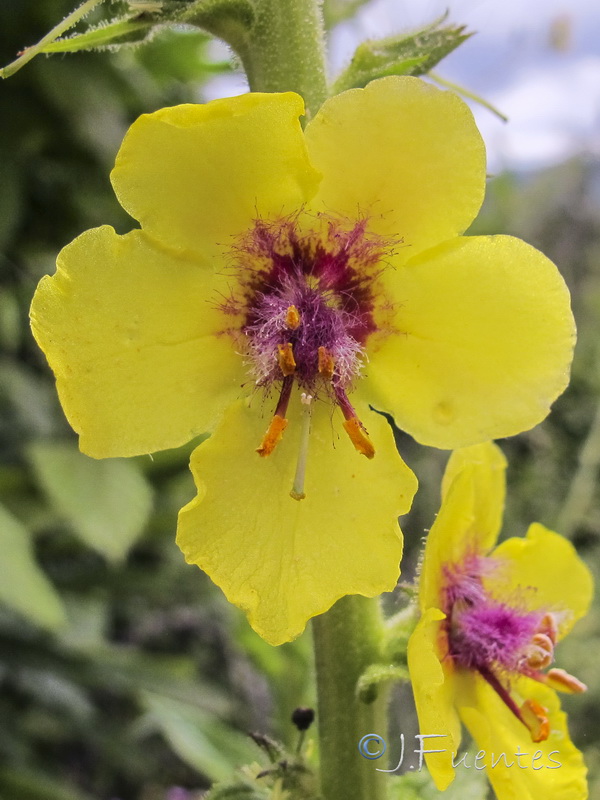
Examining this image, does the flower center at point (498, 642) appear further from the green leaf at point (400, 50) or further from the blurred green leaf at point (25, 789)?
the blurred green leaf at point (25, 789)

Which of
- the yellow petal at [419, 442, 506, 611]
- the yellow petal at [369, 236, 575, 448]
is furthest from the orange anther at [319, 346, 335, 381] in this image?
the yellow petal at [419, 442, 506, 611]

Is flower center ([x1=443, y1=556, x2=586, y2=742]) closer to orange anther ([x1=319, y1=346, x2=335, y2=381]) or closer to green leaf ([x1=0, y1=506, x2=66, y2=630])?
orange anther ([x1=319, y1=346, x2=335, y2=381])

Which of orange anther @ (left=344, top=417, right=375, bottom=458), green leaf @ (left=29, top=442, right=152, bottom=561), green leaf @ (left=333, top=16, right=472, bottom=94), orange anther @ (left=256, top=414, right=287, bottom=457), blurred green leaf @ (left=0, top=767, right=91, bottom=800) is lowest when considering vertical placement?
blurred green leaf @ (left=0, top=767, right=91, bottom=800)

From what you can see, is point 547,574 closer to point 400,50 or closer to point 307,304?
point 307,304

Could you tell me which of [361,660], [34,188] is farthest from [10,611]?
[361,660]

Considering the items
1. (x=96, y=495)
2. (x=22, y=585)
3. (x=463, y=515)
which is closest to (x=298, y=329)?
(x=463, y=515)

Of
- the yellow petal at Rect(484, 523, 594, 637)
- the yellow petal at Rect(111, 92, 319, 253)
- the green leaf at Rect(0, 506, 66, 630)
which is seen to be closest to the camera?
the yellow petal at Rect(111, 92, 319, 253)

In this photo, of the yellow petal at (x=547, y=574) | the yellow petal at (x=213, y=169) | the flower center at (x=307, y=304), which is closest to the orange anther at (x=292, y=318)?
the flower center at (x=307, y=304)

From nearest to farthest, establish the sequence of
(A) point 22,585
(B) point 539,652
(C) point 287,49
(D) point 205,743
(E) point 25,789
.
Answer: (C) point 287,49 → (B) point 539,652 → (D) point 205,743 → (A) point 22,585 → (E) point 25,789
